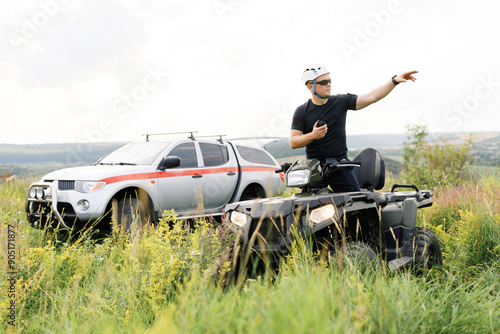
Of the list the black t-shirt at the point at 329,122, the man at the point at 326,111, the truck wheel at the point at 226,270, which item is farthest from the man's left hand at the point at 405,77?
the truck wheel at the point at 226,270

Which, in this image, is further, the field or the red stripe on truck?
the red stripe on truck

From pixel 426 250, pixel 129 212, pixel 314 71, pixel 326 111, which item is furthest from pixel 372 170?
pixel 129 212

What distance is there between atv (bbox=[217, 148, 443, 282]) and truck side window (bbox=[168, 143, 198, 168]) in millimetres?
4176

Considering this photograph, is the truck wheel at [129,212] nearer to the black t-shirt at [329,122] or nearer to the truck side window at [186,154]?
the truck side window at [186,154]

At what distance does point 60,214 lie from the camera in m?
6.82

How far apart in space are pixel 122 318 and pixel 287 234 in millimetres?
1294

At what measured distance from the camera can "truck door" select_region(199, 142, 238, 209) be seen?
8367 millimetres

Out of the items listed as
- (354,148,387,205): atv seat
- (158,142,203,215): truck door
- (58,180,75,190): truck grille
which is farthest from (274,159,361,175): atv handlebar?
(58,180,75,190): truck grille

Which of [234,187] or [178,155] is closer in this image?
[178,155]

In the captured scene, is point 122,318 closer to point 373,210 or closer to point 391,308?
point 391,308

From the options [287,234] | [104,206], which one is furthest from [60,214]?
[287,234]

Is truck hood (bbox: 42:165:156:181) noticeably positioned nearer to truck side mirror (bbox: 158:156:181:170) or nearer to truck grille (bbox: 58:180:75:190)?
truck grille (bbox: 58:180:75:190)

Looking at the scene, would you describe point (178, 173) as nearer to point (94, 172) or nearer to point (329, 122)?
point (94, 172)

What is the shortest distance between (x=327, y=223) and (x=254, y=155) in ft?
19.8
